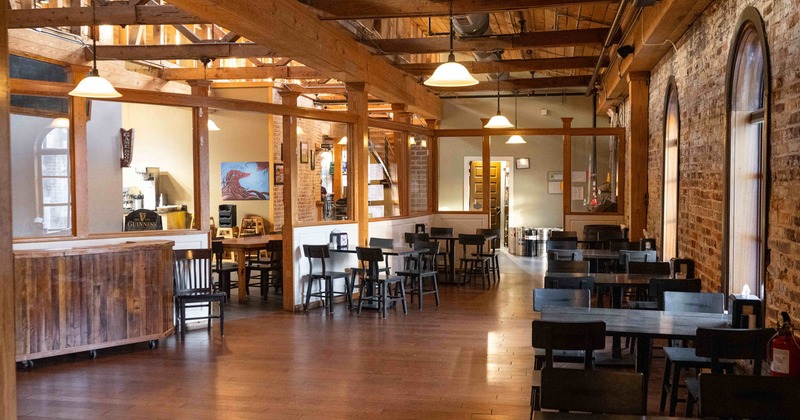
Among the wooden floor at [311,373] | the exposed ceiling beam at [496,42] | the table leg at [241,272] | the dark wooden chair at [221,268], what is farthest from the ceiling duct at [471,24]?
the dark wooden chair at [221,268]

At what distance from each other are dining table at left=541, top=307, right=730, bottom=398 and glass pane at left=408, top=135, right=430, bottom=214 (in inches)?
323

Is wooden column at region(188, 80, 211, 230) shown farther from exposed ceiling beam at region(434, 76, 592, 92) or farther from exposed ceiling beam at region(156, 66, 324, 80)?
exposed ceiling beam at region(434, 76, 592, 92)

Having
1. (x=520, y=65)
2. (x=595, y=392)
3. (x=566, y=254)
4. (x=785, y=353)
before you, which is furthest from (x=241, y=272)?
(x=595, y=392)

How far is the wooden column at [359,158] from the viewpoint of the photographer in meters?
9.88

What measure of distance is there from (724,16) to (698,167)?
1.55 m

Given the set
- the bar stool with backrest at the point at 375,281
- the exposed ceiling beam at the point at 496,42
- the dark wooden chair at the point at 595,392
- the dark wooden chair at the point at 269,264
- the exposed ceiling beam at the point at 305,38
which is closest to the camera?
the dark wooden chair at the point at 595,392

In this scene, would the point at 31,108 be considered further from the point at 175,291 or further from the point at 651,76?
the point at 651,76

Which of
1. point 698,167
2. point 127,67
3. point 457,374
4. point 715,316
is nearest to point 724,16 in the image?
point 698,167

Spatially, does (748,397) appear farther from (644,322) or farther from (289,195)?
(289,195)

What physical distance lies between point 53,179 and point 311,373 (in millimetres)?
5063

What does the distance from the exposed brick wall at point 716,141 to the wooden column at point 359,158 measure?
3775mm

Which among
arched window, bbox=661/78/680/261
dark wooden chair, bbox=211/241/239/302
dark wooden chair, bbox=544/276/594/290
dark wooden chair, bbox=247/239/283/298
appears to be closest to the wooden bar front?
dark wooden chair, bbox=211/241/239/302

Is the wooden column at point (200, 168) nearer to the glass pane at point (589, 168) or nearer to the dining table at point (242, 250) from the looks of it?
the dining table at point (242, 250)

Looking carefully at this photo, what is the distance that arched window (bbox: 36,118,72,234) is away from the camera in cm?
873
